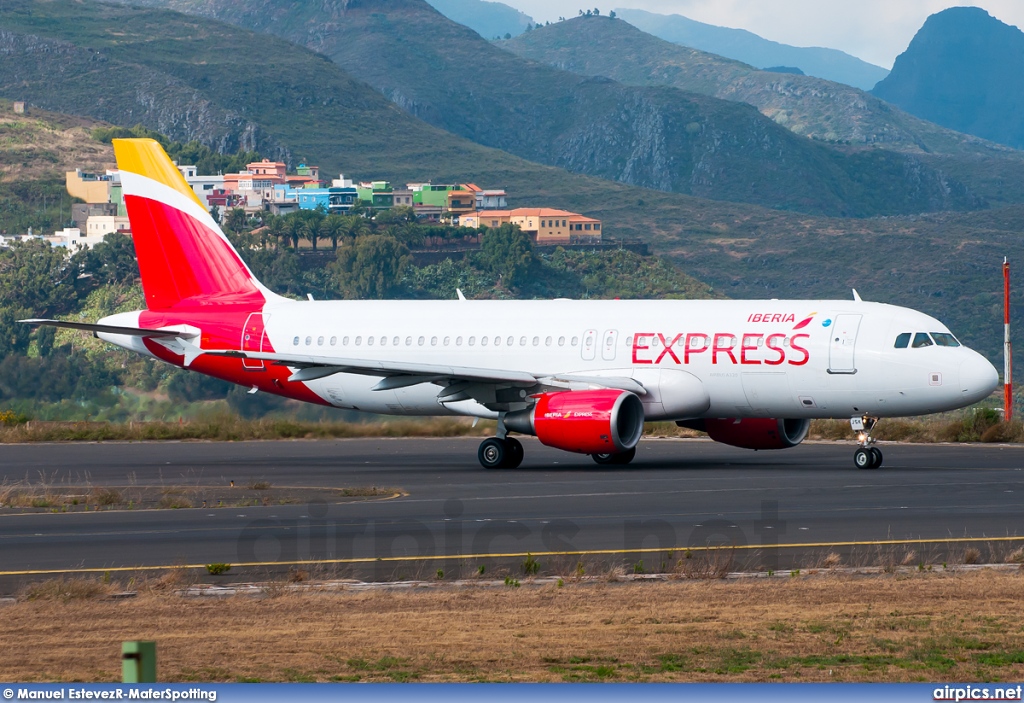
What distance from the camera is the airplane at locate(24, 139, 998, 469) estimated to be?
3095 cm

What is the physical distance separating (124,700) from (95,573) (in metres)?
11.6

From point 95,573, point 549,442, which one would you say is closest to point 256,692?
point 95,573

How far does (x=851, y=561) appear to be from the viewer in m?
18.2

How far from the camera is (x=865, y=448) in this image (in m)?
31.6

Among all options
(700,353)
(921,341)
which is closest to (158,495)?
(700,353)

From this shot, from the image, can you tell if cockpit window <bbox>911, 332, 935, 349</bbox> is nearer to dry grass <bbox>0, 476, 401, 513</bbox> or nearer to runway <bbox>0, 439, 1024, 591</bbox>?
runway <bbox>0, 439, 1024, 591</bbox>

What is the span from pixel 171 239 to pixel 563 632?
2772cm

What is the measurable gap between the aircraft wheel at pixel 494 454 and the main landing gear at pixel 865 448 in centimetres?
708

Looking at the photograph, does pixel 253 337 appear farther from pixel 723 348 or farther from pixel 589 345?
pixel 723 348

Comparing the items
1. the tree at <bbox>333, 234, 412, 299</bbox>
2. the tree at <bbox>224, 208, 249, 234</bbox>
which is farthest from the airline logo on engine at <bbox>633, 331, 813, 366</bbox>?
the tree at <bbox>224, 208, 249, 234</bbox>

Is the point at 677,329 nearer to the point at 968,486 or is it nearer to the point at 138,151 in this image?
the point at 968,486

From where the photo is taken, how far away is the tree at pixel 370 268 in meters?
142

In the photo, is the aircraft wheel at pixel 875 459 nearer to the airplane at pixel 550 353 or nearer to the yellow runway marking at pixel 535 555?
the airplane at pixel 550 353

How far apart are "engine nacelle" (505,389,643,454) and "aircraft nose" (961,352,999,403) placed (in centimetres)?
619
